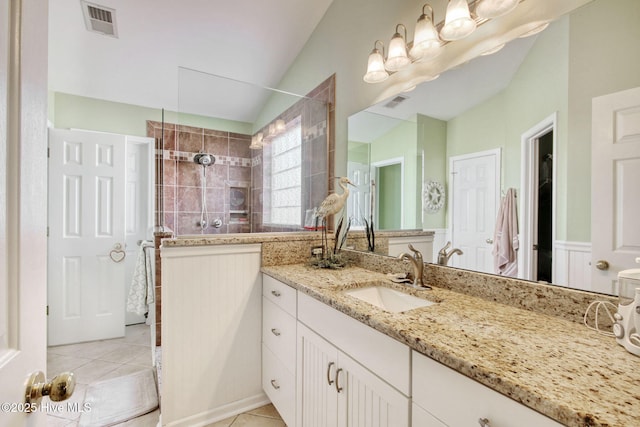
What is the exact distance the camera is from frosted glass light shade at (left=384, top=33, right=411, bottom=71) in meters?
1.59

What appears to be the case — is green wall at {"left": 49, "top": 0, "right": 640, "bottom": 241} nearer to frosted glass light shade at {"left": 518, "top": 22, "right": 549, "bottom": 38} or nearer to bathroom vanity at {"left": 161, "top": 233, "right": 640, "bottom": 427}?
frosted glass light shade at {"left": 518, "top": 22, "right": 549, "bottom": 38}

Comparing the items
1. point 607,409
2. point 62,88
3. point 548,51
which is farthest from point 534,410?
point 62,88

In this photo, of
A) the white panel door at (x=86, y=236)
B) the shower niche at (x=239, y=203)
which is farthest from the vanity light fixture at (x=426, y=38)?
the white panel door at (x=86, y=236)

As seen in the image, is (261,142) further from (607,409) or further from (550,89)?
(607,409)

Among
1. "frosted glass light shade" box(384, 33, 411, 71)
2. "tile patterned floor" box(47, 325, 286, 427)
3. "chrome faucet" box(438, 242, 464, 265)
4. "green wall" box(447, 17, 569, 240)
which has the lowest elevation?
"tile patterned floor" box(47, 325, 286, 427)

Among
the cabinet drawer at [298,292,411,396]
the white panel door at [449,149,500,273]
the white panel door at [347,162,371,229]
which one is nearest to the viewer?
the cabinet drawer at [298,292,411,396]

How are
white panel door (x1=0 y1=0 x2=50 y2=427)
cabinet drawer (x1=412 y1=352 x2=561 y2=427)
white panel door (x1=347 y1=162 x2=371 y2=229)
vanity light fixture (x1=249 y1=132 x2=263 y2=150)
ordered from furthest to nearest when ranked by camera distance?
vanity light fixture (x1=249 y1=132 x2=263 y2=150) → white panel door (x1=347 y1=162 x2=371 y2=229) → cabinet drawer (x1=412 y1=352 x2=561 y2=427) → white panel door (x1=0 y1=0 x2=50 y2=427)

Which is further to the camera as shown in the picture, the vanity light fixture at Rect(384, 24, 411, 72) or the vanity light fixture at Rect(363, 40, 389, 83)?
the vanity light fixture at Rect(363, 40, 389, 83)

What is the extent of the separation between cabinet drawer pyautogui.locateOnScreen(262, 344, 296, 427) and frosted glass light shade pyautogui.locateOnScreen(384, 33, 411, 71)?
176cm

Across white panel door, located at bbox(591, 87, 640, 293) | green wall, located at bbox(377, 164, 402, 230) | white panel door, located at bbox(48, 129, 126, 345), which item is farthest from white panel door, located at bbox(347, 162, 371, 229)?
white panel door, located at bbox(48, 129, 126, 345)

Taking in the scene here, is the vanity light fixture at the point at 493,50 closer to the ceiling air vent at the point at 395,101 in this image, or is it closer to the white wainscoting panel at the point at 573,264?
the ceiling air vent at the point at 395,101

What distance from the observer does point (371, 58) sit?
1784 mm

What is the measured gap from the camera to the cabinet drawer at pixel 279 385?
152 cm

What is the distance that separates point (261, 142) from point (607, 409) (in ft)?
9.46
